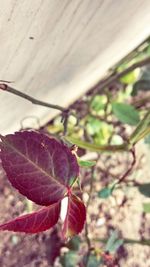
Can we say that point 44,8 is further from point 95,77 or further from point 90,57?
point 95,77

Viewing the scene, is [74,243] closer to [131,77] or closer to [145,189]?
[145,189]

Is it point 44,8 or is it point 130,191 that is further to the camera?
point 130,191

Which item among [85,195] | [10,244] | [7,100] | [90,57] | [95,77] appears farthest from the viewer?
[95,77]

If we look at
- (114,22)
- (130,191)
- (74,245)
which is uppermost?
(114,22)

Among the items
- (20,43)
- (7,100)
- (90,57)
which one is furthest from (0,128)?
(20,43)

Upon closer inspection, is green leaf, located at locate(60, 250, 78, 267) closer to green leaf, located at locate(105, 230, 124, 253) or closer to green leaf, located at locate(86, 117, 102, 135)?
green leaf, located at locate(105, 230, 124, 253)

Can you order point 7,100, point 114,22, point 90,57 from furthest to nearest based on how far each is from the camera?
→ 1. point 90,57
2. point 114,22
3. point 7,100

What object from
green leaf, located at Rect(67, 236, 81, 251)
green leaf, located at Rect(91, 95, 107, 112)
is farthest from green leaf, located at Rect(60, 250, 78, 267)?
green leaf, located at Rect(91, 95, 107, 112)
